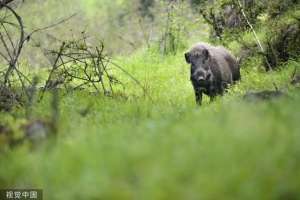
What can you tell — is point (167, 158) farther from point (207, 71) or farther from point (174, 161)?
point (207, 71)

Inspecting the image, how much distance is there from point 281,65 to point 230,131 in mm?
9094

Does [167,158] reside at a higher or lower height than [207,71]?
lower

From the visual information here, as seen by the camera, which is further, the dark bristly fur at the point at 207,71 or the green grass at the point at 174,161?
the dark bristly fur at the point at 207,71

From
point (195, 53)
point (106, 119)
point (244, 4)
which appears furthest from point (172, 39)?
point (106, 119)

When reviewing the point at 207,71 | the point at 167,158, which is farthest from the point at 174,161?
the point at 207,71

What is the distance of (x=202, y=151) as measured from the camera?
4457mm

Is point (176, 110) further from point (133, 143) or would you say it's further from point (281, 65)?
point (281, 65)

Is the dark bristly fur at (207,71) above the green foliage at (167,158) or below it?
above

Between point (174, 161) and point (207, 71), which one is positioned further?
point (207, 71)

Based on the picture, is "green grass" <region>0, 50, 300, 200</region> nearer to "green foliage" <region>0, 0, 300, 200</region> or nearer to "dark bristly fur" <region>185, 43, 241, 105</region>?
"green foliage" <region>0, 0, 300, 200</region>

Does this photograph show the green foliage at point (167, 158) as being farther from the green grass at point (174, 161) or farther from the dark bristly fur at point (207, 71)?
the dark bristly fur at point (207, 71)

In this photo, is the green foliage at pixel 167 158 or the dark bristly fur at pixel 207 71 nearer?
the green foliage at pixel 167 158

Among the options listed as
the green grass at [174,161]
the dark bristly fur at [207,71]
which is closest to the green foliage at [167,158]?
the green grass at [174,161]

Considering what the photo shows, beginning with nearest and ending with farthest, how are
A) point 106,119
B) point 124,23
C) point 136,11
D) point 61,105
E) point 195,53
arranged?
point 106,119 < point 61,105 < point 195,53 < point 136,11 < point 124,23
